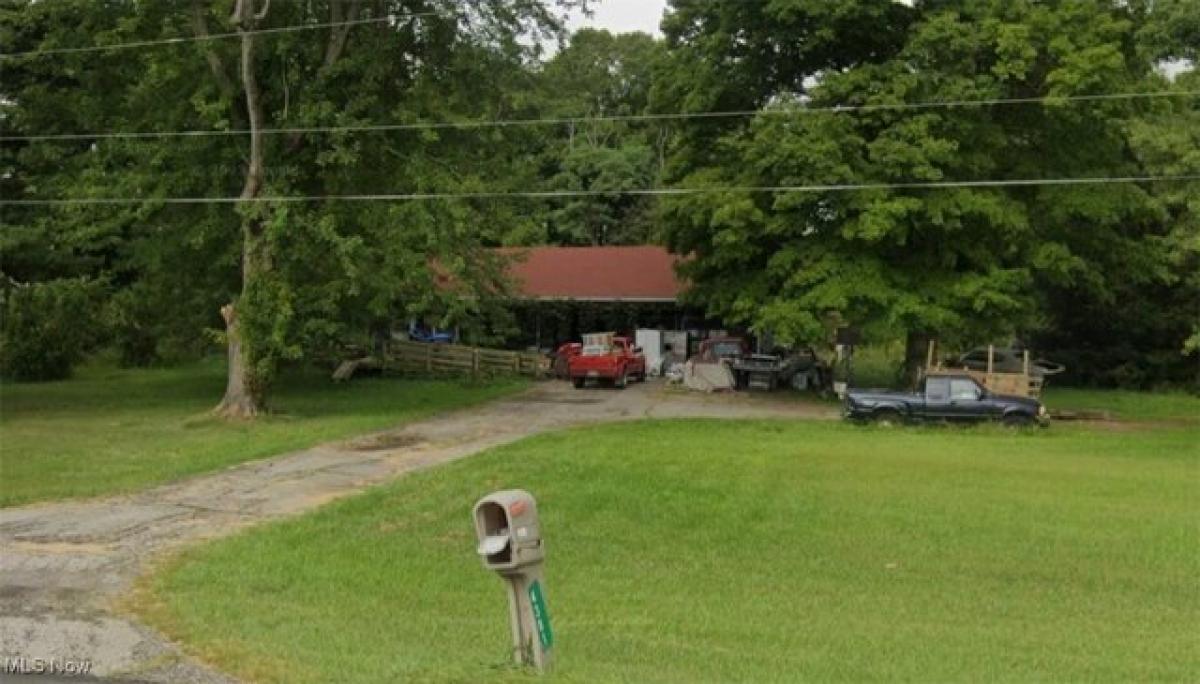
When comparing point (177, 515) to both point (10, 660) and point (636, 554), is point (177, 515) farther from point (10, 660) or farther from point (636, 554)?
point (10, 660)

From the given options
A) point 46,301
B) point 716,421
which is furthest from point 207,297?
point 716,421

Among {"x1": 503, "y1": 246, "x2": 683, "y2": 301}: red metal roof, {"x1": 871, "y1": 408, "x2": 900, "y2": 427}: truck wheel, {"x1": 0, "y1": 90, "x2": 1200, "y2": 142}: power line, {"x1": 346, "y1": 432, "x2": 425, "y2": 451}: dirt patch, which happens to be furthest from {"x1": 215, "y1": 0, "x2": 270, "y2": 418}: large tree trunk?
{"x1": 503, "y1": 246, "x2": 683, "y2": 301}: red metal roof

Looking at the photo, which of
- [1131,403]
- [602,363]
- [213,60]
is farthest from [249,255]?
[1131,403]

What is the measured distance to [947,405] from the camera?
27062 millimetres

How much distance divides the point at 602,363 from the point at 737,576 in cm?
2557

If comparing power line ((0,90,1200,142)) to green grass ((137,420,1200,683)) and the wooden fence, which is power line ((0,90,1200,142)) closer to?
green grass ((137,420,1200,683))

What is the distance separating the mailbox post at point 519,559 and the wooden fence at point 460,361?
119 feet

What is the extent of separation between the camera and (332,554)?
1220cm

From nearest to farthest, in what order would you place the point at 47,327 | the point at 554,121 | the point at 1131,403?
1. the point at 554,121
2. the point at 47,327
3. the point at 1131,403

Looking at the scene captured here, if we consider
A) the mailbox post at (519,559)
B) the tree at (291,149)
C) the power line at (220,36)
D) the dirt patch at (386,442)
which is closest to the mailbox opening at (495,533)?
the mailbox post at (519,559)

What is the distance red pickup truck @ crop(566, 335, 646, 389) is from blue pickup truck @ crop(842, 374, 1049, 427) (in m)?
11.1

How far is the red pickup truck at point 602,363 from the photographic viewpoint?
37.0 meters

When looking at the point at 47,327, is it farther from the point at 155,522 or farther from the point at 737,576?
the point at 737,576

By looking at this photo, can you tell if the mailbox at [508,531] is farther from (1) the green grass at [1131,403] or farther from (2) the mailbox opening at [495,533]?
(1) the green grass at [1131,403]
